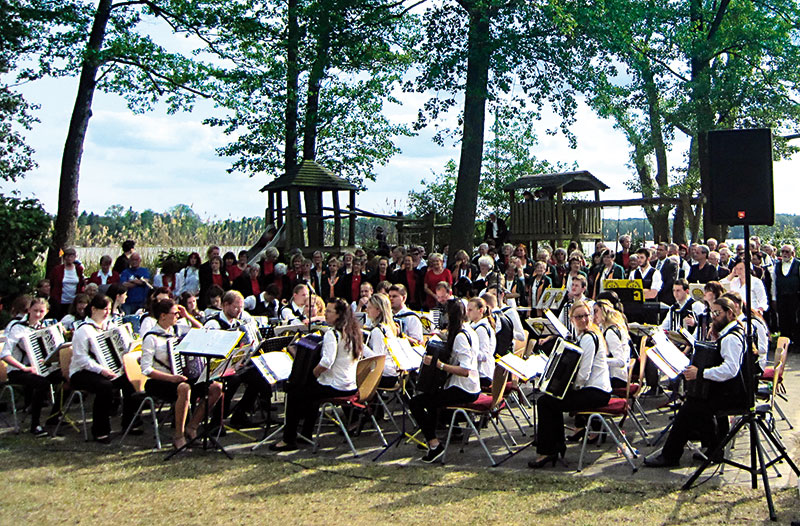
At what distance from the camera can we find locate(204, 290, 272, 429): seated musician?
355 inches

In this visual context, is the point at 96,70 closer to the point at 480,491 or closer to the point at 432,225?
the point at 432,225

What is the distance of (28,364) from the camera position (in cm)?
916

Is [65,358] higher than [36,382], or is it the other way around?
[65,358]

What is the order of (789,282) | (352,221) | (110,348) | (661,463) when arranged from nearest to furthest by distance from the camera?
(661,463) < (110,348) < (789,282) < (352,221)

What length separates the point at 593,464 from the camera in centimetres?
750

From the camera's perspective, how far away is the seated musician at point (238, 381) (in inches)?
355

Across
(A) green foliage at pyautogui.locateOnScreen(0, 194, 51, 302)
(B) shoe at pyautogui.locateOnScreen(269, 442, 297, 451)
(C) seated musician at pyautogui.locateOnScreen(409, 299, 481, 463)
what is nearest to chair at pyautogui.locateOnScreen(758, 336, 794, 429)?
(C) seated musician at pyautogui.locateOnScreen(409, 299, 481, 463)

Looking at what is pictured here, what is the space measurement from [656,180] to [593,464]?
25889mm

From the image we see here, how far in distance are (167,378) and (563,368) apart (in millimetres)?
3808

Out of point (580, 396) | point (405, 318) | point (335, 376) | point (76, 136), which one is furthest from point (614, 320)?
point (76, 136)

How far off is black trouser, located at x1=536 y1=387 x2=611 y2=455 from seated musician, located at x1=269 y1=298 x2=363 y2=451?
187cm

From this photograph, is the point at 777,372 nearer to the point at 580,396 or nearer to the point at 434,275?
the point at 580,396

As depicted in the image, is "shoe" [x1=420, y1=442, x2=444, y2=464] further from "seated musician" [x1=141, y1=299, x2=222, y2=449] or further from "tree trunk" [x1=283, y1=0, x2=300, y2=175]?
"tree trunk" [x1=283, y1=0, x2=300, y2=175]

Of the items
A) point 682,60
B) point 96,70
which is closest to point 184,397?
point 96,70
